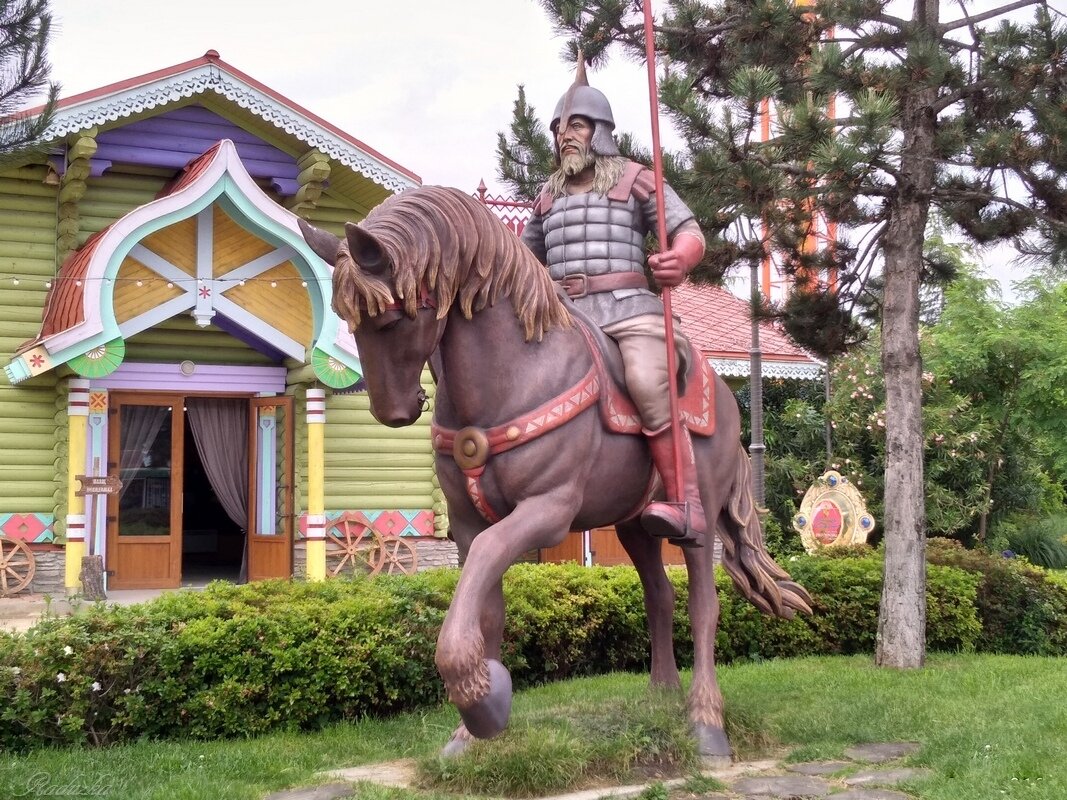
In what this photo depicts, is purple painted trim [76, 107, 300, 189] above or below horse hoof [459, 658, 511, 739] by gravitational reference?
above

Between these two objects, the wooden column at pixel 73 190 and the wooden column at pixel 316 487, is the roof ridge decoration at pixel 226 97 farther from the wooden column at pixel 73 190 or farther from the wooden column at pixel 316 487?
the wooden column at pixel 316 487

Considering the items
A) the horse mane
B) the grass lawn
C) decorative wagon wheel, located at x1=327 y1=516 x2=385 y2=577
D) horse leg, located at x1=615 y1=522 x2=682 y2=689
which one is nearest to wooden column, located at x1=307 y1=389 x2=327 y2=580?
decorative wagon wheel, located at x1=327 y1=516 x2=385 y2=577

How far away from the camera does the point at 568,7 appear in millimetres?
7719

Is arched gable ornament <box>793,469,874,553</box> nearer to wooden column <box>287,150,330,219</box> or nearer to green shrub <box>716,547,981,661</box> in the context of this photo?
green shrub <box>716,547,981,661</box>

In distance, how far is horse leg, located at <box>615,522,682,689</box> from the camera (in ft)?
17.8

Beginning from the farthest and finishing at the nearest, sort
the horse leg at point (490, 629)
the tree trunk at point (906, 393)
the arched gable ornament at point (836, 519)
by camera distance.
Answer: the arched gable ornament at point (836, 519) → the tree trunk at point (906, 393) → the horse leg at point (490, 629)

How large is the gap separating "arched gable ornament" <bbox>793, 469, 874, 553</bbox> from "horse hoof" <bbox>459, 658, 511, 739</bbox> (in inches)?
322

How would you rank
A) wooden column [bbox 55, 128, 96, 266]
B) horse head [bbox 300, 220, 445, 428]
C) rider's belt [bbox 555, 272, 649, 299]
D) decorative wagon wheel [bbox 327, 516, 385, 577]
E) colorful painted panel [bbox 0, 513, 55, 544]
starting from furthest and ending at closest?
decorative wagon wheel [bbox 327, 516, 385, 577] < colorful painted panel [bbox 0, 513, 55, 544] < wooden column [bbox 55, 128, 96, 266] < rider's belt [bbox 555, 272, 649, 299] < horse head [bbox 300, 220, 445, 428]

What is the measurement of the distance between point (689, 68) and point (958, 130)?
2.05 m

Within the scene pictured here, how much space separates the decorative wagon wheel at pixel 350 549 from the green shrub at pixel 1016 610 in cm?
622

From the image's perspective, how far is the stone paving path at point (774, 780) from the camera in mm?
4148

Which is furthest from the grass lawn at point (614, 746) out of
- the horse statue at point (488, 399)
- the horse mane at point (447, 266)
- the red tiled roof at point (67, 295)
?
the red tiled roof at point (67, 295)

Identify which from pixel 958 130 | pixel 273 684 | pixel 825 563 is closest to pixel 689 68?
pixel 958 130

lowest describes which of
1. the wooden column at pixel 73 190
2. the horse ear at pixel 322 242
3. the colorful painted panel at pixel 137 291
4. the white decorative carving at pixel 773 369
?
the horse ear at pixel 322 242
